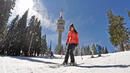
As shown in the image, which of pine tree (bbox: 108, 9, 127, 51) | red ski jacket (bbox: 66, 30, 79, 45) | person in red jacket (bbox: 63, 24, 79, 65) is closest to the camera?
person in red jacket (bbox: 63, 24, 79, 65)

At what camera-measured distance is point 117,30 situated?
26953mm

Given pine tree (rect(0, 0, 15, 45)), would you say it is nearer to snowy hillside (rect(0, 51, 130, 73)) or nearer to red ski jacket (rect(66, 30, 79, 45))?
snowy hillside (rect(0, 51, 130, 73))

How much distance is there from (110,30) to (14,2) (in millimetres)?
28411

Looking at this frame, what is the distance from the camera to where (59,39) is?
6506 cm

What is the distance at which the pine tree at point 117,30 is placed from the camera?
2573 centimetres

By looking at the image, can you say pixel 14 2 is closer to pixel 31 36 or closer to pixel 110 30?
pixel 31 36

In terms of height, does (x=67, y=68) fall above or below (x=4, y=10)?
below

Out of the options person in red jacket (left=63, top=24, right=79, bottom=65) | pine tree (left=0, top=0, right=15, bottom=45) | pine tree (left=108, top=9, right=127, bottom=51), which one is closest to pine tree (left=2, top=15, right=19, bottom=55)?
pine tree (left=0, top=0, right=15, bottom=45)

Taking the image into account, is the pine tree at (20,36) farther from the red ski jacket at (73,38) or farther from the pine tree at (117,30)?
the pine tree at (117,30)

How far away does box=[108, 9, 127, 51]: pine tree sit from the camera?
25730mm

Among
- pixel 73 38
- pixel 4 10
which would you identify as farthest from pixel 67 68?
pixel 4 10

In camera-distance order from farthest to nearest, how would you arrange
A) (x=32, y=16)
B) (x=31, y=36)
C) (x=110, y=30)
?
1. (x=32, y=16)
2. (x=31, y=36)
3. (x=110, y=30)

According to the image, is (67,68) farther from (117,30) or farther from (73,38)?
(117,30)

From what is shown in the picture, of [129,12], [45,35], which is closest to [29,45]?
[45,35]
